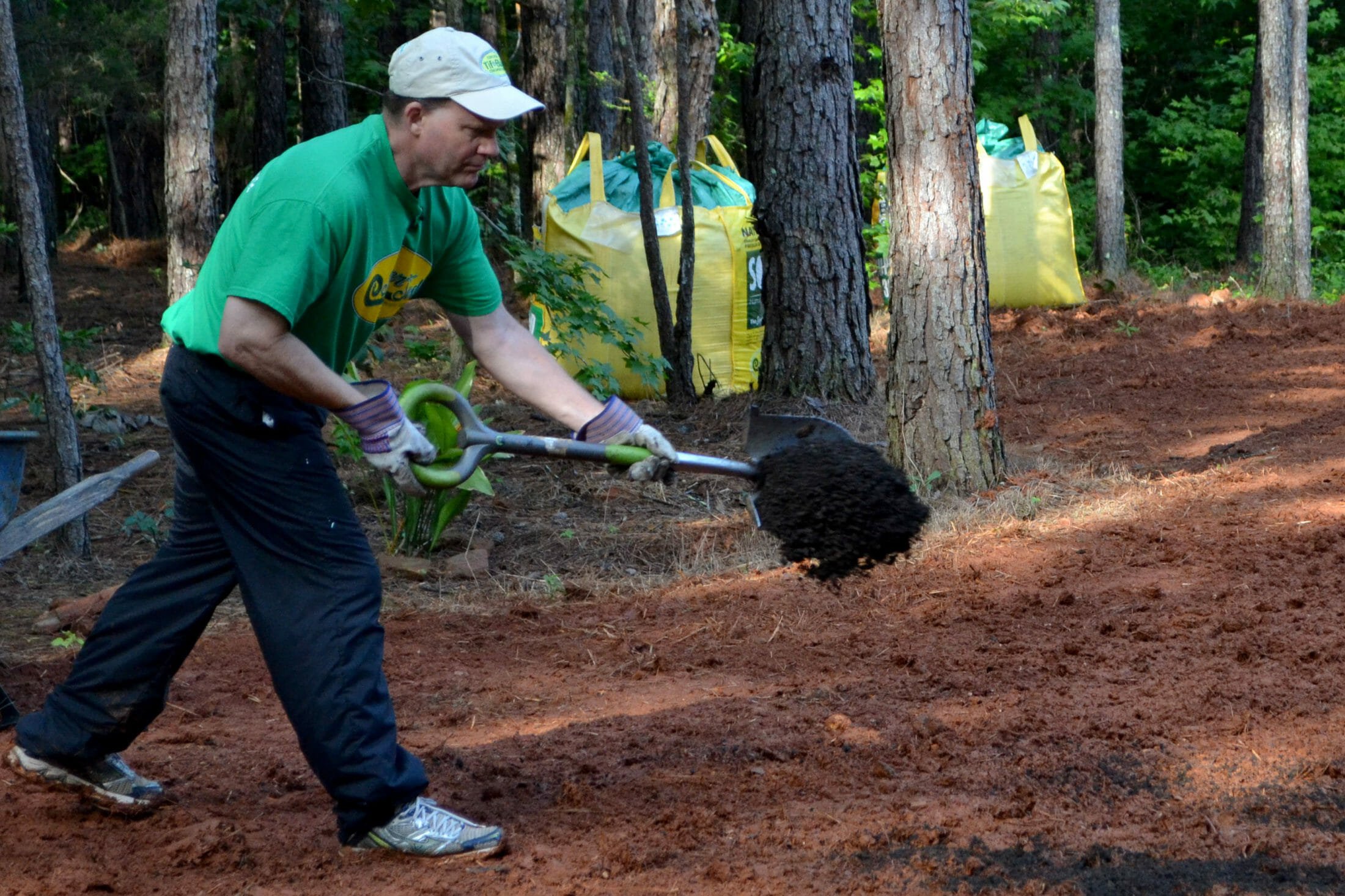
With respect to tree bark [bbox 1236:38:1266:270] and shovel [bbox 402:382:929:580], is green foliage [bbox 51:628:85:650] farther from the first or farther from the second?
tree bark [bbox 1236:38:1266:270]

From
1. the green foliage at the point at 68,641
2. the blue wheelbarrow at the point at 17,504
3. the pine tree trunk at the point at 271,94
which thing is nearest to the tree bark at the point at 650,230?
the green foliage at the point at 68,641

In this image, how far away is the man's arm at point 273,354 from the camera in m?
2.54

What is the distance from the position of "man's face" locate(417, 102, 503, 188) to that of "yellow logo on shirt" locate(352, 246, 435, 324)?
0.68 ft

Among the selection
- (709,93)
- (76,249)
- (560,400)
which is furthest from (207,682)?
(76,249)

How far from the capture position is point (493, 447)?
3076 millimetres

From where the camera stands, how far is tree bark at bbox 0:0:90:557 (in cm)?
557

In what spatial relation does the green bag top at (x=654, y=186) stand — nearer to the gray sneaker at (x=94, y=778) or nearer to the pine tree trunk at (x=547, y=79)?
the pine tree trunk at (x=547, y=79)

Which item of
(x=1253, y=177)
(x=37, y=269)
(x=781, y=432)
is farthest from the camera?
(x=1253, y=177)

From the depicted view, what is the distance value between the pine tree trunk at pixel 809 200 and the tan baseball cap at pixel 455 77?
5519mm

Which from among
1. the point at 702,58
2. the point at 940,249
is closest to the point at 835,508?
the point at 940,249

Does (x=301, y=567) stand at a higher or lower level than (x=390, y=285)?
lower

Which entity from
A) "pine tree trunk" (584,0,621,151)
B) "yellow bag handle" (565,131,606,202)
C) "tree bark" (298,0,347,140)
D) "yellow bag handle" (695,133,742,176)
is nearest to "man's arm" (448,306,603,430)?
"yellow bag handle" (565,131,606,202)

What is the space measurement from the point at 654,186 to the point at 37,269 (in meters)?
4.62

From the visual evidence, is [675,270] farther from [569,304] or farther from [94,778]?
[94,778]
